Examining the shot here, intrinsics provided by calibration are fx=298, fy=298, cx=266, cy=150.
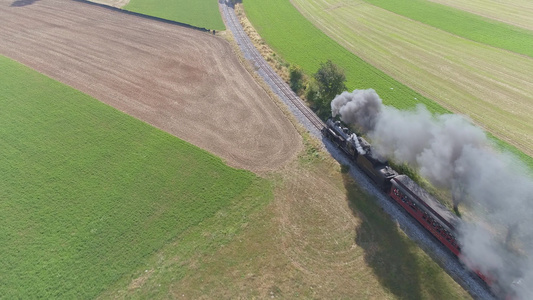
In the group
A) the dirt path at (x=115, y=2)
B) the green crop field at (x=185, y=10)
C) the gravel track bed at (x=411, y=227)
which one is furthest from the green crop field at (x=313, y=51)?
the dirt path at (x=115, y=2)

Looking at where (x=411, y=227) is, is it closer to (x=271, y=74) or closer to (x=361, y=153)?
(x=361, y=153)

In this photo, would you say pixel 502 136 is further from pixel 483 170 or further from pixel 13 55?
pixel 13 55

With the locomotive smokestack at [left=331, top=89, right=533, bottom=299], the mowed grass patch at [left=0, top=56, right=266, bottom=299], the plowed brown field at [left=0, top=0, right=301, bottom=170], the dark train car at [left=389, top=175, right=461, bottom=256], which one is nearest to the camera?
the locomotive smokestack at [left=331, top=89, right=533, bottom=299]

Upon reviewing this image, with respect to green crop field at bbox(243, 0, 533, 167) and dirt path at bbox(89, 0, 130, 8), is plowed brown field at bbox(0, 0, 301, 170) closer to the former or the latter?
dirt path at bbox(89, 0, 130, 8)

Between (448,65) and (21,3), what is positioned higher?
(448,65)

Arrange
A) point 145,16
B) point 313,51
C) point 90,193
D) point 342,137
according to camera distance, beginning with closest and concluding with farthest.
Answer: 1. point 90,193
2. point 342,137
3. point 313,51
4. point 145,16

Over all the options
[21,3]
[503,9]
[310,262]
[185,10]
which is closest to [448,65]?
[503,9]

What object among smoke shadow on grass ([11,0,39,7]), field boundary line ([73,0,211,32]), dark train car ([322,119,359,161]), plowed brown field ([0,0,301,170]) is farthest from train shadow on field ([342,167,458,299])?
smoke shadow on grass ([11,0,39,7])
